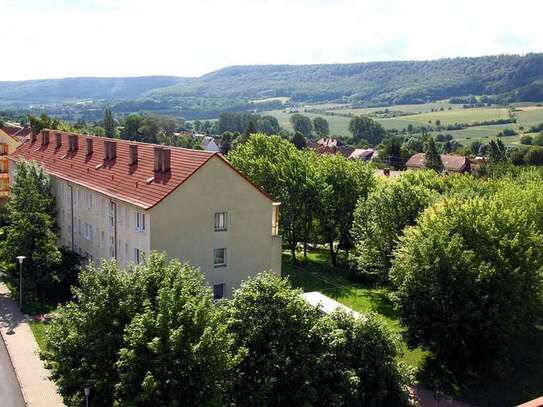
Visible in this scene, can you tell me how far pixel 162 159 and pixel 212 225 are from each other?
5.55 metres

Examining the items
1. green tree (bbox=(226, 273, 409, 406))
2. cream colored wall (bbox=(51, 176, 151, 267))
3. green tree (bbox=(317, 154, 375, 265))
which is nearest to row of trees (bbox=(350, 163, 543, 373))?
green tree (bbox=(226, 273, 409, 406))

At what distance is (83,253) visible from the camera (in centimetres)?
4675

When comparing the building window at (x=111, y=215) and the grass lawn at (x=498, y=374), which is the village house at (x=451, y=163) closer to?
the grass lawn at (x=498, y=374)

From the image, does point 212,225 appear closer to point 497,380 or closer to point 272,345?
point 272,345

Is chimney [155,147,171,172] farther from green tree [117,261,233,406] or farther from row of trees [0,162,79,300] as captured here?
green tree [117,261,233,406]

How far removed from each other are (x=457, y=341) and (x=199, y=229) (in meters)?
16.5

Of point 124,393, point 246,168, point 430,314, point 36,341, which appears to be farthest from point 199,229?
point 246,168

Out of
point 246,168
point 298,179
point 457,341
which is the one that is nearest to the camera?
point 457,341

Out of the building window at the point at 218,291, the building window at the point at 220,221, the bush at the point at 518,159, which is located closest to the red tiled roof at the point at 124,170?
the building window at the point at 220,221

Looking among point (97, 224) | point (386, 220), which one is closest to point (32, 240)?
point (97, 224)

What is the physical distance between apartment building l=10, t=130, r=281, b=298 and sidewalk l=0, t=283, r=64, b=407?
711 centimetres

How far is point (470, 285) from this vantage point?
3198cm

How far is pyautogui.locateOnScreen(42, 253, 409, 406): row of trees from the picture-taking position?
2050 centimetres

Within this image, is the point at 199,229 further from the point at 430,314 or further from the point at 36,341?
the point at 430,314
